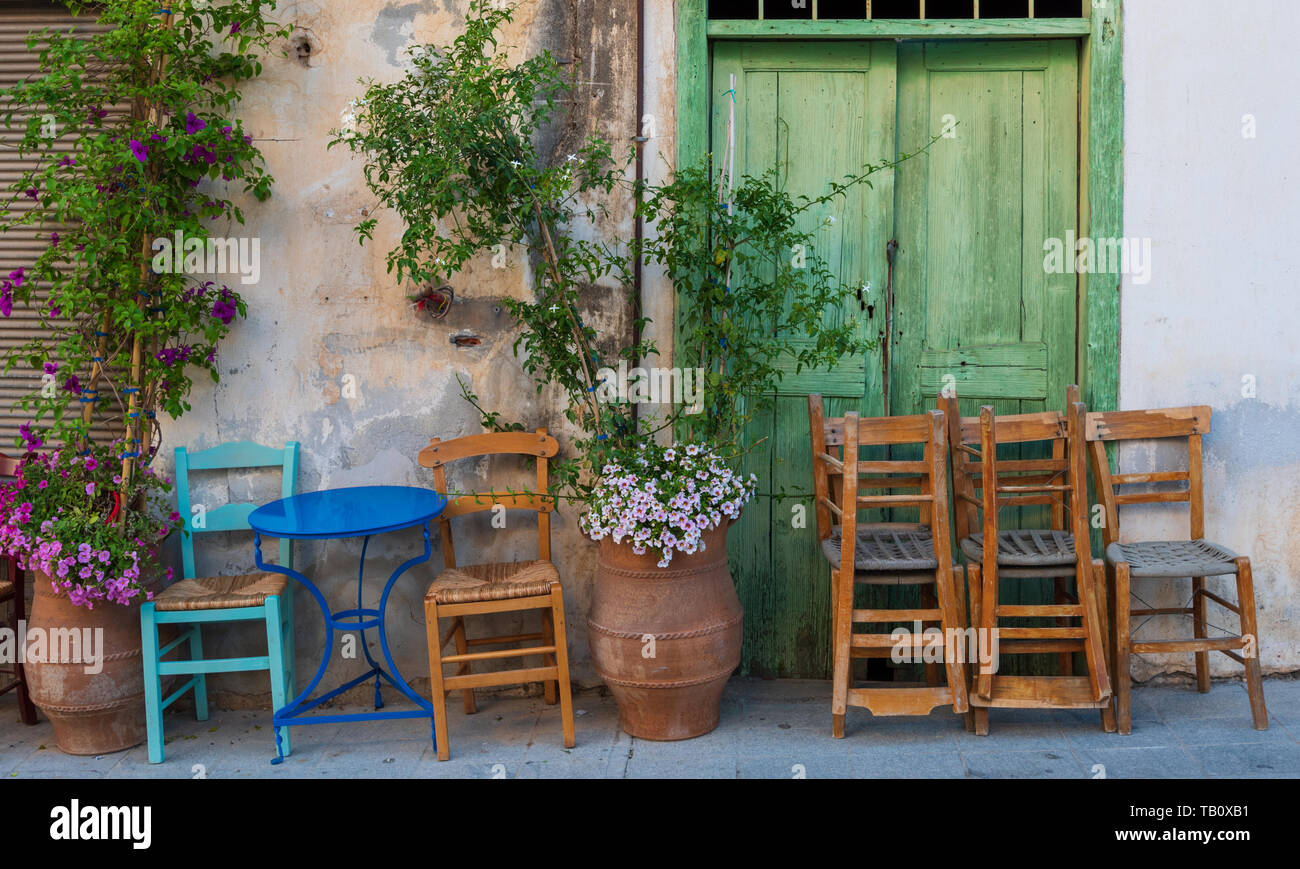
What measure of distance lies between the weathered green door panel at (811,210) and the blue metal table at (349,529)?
1399 millimetres

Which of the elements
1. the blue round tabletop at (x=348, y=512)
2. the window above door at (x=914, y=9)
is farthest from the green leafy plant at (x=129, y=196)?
the window above door at (x=914, y=9)

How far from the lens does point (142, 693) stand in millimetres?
4137

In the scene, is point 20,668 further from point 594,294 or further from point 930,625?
point 930,625

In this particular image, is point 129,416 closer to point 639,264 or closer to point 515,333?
point 515,333

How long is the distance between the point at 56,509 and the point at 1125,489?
13.7 feet

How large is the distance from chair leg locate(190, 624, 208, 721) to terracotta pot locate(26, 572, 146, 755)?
28 cm

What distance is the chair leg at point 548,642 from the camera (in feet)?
14.3

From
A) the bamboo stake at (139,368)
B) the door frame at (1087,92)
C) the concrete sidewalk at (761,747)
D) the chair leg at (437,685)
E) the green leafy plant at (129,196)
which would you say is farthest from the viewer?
the door frame at (1087,92)

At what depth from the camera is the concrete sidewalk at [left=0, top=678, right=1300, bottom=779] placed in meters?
3.78

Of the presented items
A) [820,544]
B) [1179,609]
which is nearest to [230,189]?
[820,544]

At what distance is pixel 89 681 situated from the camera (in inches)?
158

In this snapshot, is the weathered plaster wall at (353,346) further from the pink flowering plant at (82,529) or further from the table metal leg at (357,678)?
the pink flowering plant at (82,529)

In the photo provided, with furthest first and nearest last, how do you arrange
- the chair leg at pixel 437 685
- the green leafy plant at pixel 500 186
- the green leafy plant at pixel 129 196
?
the green leafy plant at pixel 129 196
the green leafy plant at pixel 500 186
the chair leg at pixel 437 685

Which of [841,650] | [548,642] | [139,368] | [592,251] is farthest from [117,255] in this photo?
[841,650]
